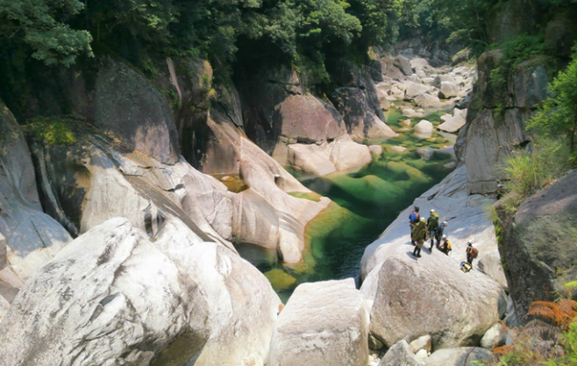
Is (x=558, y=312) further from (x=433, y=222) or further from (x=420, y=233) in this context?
(x=433, y=222)

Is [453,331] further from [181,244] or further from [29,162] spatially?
[29,162]

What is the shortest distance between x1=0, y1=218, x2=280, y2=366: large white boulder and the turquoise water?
7.25m

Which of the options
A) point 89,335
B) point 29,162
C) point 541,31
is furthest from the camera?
point 541,31

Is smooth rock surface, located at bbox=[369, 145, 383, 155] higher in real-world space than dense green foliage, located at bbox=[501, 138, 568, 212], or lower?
lower

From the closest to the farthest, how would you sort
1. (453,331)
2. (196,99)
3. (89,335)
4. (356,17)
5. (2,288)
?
(89,335)
(453,331)
(2,288)
(196,99)
(356,17)

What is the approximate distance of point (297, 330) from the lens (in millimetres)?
9766

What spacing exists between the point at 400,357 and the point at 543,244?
132 inches

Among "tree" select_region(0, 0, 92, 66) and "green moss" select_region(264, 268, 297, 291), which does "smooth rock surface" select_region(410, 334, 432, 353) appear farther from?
"tree" select_region(0, 0, 92, 66)

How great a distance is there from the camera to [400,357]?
8492 mm

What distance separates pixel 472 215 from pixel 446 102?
45125 mm

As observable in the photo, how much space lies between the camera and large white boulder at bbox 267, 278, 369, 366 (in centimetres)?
924

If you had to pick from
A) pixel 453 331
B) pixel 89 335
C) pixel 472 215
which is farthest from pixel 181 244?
pixel 472 215

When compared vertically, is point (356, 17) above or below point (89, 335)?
above

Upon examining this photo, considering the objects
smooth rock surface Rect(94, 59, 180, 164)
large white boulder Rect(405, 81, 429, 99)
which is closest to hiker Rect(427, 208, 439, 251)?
smooth rock surface Rect(94, 59, 180, 164)
